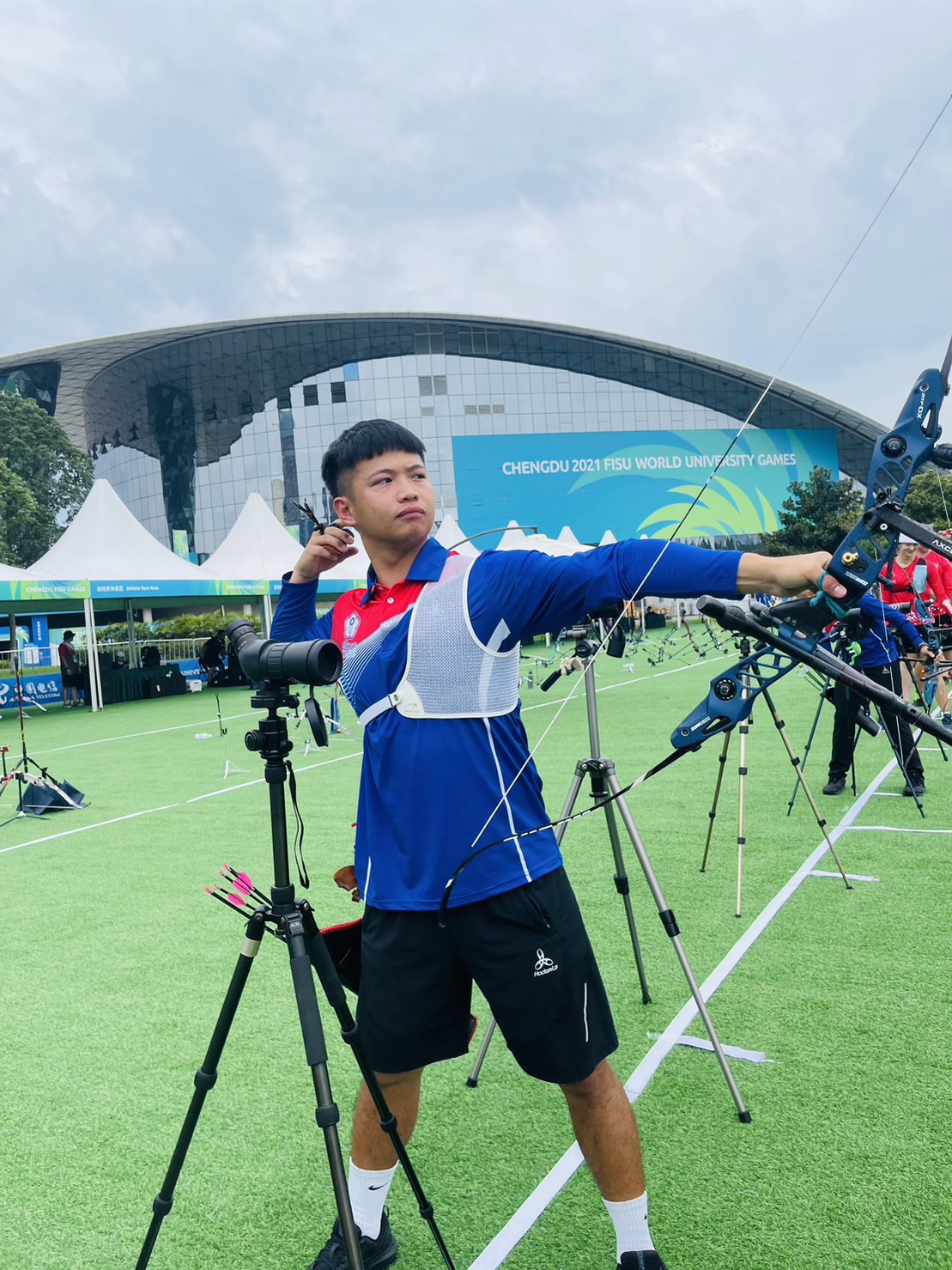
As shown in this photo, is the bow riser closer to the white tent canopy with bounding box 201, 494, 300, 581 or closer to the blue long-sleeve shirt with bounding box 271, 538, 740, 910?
the blue long-sleeve shirt with bounding box 271, 538, 740, 910

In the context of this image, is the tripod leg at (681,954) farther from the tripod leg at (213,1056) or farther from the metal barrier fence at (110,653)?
the metal barrier fence at (110,653)

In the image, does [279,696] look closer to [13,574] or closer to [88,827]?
[88,827]

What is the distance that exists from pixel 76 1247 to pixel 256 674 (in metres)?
1.74

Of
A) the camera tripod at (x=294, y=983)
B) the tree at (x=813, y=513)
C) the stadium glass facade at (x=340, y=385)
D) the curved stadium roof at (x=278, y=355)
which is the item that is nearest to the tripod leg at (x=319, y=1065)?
the camera tripod at (x=294, y=983)

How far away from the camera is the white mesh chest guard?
72.6 inches

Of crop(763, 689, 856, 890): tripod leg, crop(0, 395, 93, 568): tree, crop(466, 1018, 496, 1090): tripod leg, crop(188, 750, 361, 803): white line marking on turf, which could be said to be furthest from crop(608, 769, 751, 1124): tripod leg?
crop(0, 395, 93, 568): tree

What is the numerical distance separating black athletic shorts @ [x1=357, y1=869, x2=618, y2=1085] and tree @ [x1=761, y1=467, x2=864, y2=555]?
222cm

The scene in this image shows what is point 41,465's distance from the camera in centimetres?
4506

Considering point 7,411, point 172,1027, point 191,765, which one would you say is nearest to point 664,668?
point 191,765

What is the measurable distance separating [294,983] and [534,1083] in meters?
1.75

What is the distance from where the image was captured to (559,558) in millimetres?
1778

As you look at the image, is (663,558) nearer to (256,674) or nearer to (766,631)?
(766,631)

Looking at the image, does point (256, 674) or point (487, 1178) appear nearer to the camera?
point (256, 674)

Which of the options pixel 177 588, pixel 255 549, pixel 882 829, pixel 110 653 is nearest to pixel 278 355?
pixel 110 653
